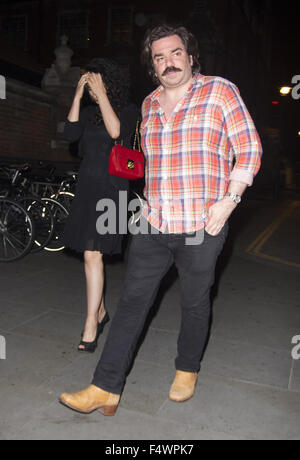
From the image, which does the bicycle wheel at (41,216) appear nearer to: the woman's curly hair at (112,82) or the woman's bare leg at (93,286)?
the woman's bare leg at (93,286)

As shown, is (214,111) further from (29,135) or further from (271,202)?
(271,202)

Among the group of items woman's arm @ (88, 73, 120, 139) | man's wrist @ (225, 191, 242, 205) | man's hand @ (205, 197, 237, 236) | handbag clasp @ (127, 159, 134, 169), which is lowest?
man's hand @ (205, 197, 237, 236)

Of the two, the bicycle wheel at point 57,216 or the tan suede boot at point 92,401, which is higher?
the bicycle wheel at point 57,216

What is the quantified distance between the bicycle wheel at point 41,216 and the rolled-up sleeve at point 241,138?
505cm

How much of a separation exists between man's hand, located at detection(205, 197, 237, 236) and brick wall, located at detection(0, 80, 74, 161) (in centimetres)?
774

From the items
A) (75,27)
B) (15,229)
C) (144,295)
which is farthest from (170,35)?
(75,27)

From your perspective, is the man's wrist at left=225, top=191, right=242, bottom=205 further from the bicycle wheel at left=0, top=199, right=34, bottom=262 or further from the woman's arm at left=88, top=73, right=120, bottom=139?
the bicycle wheel at left=0, top=199, right=34, bottom=262

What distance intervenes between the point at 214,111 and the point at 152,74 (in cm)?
54

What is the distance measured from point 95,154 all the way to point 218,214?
1.25 m

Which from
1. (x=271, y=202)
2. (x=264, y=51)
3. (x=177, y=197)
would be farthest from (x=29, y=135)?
(x=264, y=51)

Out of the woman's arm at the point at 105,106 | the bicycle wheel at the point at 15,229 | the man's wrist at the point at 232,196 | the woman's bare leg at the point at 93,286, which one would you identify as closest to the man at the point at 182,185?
the man's wrist at the point at 232,196

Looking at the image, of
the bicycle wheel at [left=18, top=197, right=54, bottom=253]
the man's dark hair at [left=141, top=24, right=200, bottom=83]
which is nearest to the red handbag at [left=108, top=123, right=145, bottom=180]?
the man's dark hair at [left=141, top=24, right=200, bottom=83]

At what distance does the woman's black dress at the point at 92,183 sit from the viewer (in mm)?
3307

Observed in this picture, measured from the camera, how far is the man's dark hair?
257 centimetres
